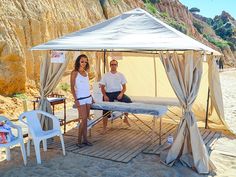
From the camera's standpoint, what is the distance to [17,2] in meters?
12.8

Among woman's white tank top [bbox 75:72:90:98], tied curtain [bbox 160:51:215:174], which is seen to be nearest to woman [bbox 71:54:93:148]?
woman's white tank top [bbox 75:72:90:98]

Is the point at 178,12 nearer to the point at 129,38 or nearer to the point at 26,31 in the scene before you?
the point at 26,31

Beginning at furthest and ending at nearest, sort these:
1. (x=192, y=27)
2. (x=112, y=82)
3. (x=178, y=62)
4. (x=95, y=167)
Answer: (x=192, y=27) < (x=112, y=82) < (x=178, y=62) < (x=95, y=167)

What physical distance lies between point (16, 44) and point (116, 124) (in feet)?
16.3

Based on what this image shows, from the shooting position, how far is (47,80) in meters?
7.16

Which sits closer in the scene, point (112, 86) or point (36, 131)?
point (36, 131)

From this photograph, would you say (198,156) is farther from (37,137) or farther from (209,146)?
(37,137)

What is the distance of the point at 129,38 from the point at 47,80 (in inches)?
73.7

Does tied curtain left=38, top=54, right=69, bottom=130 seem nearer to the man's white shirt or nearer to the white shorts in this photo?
the white shorts

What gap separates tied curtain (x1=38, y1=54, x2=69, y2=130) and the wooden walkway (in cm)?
54

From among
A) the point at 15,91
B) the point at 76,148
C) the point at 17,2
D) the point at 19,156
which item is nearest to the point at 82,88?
the point at 76,148

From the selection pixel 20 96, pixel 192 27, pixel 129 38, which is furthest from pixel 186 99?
pixel 192 27

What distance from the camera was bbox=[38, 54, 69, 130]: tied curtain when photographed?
7.12 m

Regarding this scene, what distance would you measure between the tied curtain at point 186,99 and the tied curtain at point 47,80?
2.19m
